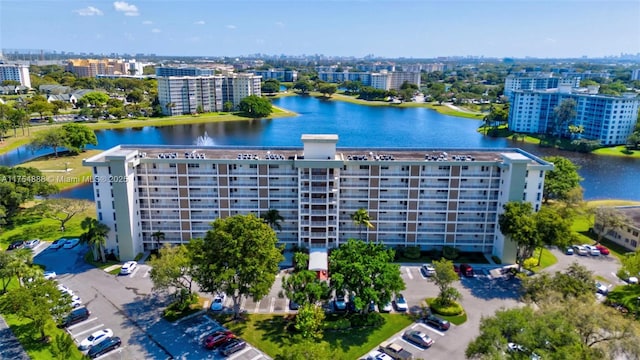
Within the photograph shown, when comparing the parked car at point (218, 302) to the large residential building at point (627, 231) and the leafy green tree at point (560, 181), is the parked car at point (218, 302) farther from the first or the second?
the leafy green tree at point (560, 181)

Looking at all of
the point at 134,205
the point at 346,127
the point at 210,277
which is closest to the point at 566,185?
the point at 210,277

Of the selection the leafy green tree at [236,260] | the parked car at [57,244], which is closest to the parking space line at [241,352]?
the leafy green tree at [236,260]

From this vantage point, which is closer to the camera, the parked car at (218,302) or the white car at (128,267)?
the parked car at (218,302)

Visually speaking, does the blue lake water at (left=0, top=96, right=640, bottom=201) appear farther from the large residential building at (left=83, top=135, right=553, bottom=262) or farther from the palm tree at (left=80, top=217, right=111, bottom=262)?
the large residential building at (left=83, top=135, right=553, bottom=262)

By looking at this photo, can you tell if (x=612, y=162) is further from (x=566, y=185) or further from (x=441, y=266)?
(x=441, y=266)

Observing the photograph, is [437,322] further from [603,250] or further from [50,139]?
[50,139]
